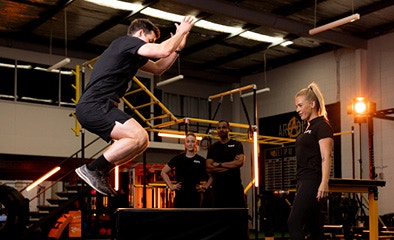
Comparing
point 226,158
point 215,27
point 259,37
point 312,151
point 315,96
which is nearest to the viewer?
point 312,151

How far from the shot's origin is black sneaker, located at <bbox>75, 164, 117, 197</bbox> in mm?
3631

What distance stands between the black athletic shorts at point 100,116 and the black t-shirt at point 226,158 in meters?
2.51

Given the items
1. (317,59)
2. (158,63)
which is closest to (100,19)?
(317,59)

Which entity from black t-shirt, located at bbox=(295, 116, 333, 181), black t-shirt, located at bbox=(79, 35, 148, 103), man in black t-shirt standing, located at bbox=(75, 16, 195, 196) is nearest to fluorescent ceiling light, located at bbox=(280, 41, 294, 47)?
A: black t-shirt, located at bbox=(295, 116, 333, 181)

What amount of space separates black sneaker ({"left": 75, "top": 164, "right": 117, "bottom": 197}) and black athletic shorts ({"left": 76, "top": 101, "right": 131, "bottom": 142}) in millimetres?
282

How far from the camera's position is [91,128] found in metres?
3.61

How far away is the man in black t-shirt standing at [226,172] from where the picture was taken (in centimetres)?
582

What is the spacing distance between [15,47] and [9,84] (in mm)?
919

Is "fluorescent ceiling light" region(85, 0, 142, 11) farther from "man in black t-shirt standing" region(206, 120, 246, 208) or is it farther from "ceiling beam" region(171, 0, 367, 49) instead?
"man in black t-shirt standing" region(206, 120, 246, 208)

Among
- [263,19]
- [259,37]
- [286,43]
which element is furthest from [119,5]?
[286,43]

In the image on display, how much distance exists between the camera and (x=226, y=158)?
19.9ft

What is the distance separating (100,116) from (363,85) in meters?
10.7

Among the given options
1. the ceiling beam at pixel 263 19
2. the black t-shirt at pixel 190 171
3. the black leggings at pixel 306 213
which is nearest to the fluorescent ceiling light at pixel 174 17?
the ceiling beam at pixel 263 19

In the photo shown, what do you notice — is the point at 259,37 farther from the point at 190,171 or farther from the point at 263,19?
the point at 190,171
